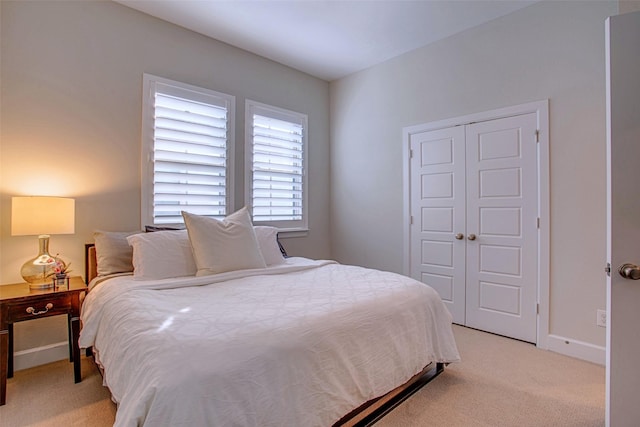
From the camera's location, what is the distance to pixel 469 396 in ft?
6.75

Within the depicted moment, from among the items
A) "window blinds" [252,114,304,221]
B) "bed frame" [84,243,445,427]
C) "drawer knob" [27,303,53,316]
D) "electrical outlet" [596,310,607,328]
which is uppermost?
"window blinds" [252,114,304,221]

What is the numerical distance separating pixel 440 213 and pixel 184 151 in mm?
2732

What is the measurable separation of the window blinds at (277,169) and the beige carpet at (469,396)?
2.19 meters

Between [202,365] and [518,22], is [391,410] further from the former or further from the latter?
[518,22]

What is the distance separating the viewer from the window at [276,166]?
374cm

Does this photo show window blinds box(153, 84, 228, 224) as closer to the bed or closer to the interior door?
the bed

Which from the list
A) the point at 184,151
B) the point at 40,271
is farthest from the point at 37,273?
the point at 184,151

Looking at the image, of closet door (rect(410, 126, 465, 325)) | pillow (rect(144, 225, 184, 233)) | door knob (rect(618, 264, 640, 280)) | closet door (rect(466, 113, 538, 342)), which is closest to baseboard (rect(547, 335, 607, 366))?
closet door (rect(466, 113, 538, 342))

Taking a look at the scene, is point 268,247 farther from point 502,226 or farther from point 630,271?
point 630,271

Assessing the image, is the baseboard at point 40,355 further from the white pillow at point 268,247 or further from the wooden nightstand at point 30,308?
the white pillow at point 268,247

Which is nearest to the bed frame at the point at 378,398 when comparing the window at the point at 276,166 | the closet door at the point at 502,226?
the closet door at the point at 502,226

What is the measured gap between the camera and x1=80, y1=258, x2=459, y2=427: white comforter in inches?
43.8

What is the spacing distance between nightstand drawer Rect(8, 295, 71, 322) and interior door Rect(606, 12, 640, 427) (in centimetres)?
311

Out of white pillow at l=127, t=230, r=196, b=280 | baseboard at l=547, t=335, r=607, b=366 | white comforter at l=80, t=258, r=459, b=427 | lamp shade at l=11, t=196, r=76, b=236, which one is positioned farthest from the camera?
baseboard at l=547, t=335, r=607, b=366
